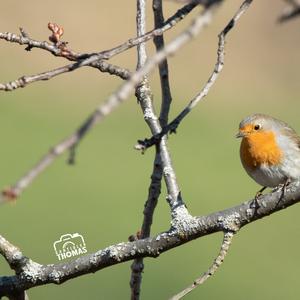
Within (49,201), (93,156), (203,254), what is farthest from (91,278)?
(93,156)

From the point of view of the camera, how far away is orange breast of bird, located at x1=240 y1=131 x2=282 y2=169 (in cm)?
481

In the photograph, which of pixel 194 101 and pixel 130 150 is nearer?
pixel 194 101

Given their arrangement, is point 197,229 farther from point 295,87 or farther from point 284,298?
point 295,87

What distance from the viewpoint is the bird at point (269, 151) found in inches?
186

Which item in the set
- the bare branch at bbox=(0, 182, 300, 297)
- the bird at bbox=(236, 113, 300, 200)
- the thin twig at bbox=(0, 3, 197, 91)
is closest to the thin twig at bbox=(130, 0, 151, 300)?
the thin twig at bbox=(0, 3, 197, 91)

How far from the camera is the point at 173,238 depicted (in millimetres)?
2742

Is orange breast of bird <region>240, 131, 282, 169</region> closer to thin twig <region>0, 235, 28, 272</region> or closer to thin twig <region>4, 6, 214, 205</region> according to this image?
thin twig <region>0, 235, 28, 272</region>

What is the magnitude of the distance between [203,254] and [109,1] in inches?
411

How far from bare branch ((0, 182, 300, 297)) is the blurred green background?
5796 mm

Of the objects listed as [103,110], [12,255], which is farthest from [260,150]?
[103,110]

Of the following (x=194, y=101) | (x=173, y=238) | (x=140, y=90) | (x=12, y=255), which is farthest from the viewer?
(x=140, y=90)

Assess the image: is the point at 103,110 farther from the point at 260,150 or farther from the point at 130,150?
the point at 130,150

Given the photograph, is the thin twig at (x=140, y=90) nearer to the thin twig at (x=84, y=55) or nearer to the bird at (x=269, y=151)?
the thin twig at (x=84, y=55)

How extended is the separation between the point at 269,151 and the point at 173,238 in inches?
87.7
